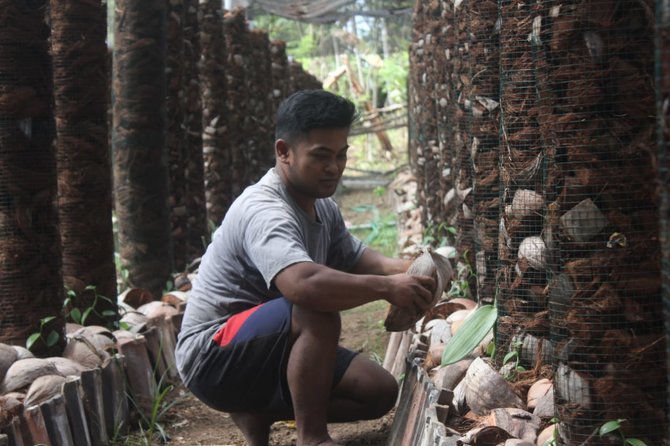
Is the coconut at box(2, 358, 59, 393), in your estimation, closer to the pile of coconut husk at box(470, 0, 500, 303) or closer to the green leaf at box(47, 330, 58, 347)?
the green leaf at box(47, 330, 58, 347)

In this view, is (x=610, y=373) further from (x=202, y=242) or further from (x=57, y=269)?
(x=202, y=242)

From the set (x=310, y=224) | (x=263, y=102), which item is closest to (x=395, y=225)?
(x=263, y=102)

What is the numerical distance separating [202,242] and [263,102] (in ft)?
22.7

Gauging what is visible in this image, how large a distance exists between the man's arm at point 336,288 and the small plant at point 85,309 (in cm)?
209

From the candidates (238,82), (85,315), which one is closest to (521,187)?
(85,315)

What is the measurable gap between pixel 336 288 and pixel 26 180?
178cm

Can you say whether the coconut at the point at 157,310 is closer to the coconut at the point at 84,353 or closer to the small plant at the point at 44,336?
the coconut at the point at 84,353

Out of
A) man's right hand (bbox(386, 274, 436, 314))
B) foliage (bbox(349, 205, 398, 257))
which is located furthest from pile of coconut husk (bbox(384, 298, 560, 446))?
foliage (bbox(349, 205, 398, 257))

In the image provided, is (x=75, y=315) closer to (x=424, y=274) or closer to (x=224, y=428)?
(x=224, y=428)

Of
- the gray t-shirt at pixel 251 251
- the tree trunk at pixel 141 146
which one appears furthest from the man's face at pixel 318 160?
the tree trunk at pixel 141 146

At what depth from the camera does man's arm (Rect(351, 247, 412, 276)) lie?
404cm

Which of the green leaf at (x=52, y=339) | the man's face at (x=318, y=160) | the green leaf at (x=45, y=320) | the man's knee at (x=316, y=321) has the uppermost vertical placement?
the man's face at (x=318, y=160)

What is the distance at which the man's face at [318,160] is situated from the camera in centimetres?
365

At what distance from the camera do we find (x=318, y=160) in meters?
3.67
